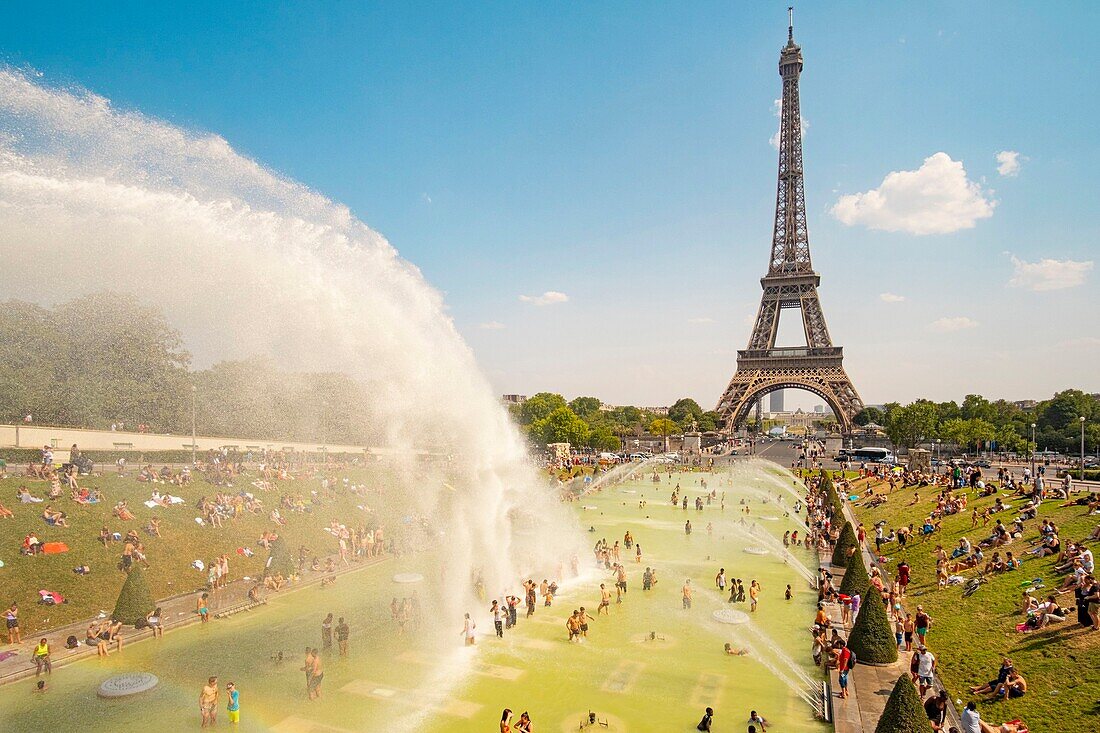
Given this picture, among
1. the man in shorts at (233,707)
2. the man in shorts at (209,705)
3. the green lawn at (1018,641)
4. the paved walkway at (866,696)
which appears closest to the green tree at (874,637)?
the paved walkway at (866,696)

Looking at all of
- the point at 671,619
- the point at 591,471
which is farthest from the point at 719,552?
the point at 591,471

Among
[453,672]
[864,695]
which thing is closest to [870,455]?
[864,695]

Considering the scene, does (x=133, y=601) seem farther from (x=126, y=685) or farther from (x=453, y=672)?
(x=453, y=672)

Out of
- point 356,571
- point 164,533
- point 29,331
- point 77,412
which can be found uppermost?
point 29,331

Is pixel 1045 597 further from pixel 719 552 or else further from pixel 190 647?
pixel 190 647

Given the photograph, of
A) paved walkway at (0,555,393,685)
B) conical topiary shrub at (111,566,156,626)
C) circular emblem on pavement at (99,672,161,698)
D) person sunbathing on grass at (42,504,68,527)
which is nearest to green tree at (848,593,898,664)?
circular emblem on pavement at (99,672,161,698)

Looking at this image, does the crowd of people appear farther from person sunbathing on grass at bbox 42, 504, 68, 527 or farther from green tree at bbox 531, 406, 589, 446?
green tree at bbox 531, 406, 589, 446
